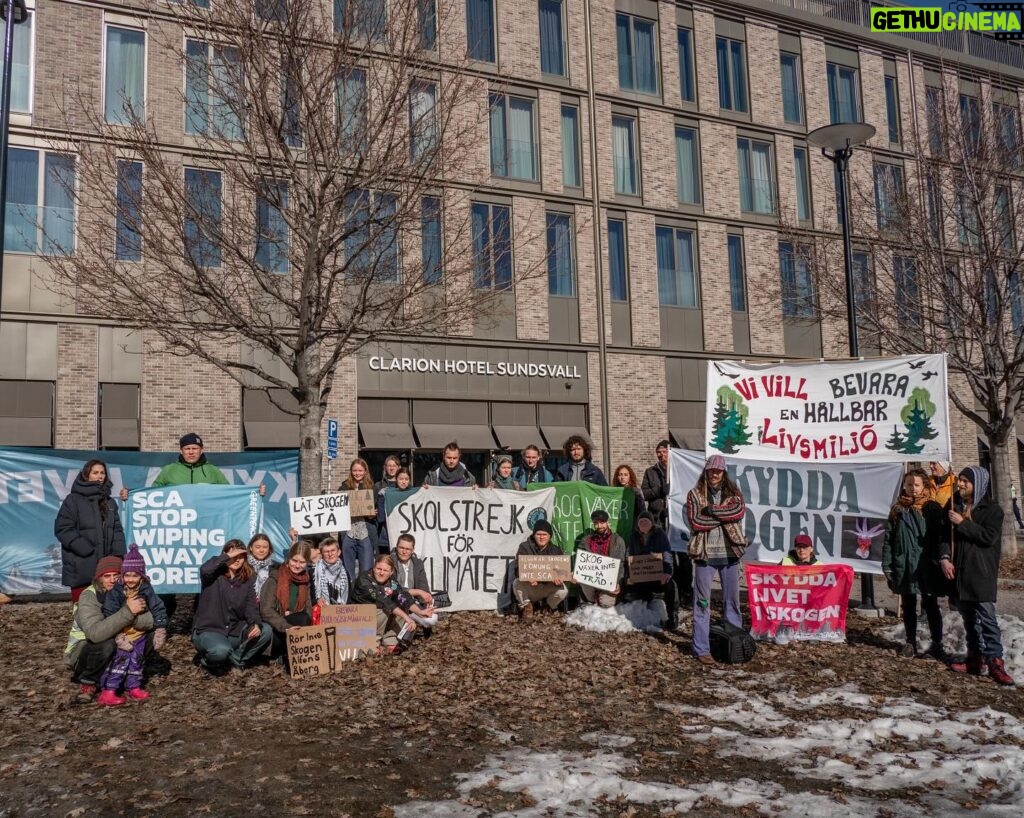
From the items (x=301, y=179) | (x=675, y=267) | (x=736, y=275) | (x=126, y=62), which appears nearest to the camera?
(x=301, y=179)

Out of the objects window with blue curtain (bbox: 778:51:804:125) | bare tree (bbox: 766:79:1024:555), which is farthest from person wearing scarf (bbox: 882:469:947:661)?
window with blue curtain (bbox: 778:51:804:125)

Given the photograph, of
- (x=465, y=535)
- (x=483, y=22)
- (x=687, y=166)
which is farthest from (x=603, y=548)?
(x=687, y=166)

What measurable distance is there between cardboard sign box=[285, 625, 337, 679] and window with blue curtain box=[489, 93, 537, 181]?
61.7 feet

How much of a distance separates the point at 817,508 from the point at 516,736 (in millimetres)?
5279

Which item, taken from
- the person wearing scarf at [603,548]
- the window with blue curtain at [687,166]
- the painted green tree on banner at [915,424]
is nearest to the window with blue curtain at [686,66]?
the window with blue curtain at [687,166]

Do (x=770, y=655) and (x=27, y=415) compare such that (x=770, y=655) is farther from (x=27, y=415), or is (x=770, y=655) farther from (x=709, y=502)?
(x=27, y=415)

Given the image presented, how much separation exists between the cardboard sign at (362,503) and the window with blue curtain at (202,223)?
323 centimetres

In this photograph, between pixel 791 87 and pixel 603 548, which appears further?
pixel 791 87

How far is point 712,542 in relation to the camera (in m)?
8.52

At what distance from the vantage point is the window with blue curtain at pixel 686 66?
1103 inches

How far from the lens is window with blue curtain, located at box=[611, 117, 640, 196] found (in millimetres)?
26697

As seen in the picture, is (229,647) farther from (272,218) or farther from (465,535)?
(272,218)

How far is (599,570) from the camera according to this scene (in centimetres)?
1019

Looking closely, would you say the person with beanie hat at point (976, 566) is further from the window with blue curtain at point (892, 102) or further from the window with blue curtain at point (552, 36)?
the window with blue curtain at point (892, 102)
